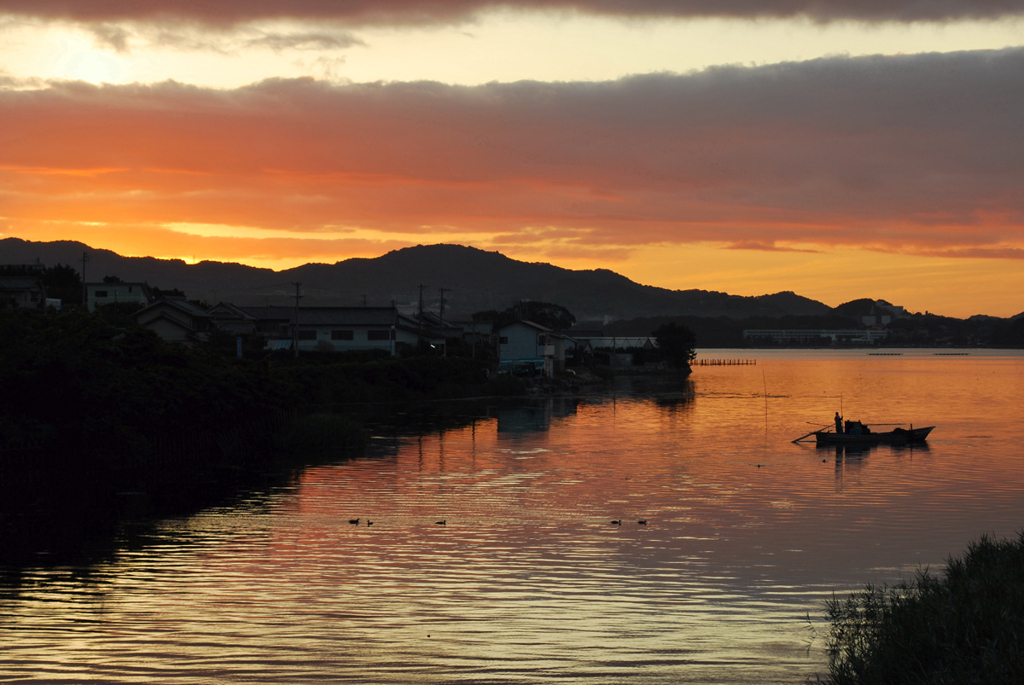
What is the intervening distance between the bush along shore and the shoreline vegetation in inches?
1.8

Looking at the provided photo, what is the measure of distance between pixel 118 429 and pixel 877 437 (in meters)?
38.0

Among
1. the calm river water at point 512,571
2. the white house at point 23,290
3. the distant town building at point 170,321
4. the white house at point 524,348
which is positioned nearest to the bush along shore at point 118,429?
the calm river water at point 512,571

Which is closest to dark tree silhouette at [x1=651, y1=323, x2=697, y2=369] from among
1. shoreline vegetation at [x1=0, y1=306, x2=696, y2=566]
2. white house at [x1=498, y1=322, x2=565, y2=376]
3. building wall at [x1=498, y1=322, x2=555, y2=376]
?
white house at [x1=498, y1=322, x2=565, y2=376]

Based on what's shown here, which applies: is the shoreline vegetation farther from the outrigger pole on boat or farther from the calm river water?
the outrigger pole on boat

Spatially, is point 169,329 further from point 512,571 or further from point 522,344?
point 512,571

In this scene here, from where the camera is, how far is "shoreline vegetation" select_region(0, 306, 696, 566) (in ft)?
92.3

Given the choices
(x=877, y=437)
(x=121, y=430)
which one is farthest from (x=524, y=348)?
(x=121, y=430)

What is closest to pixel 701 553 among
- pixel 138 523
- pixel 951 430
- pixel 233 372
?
pixel 138 523

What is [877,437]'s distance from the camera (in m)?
50.0

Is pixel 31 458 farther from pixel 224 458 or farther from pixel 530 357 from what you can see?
pixel 530 357

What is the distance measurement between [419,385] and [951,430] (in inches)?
1583

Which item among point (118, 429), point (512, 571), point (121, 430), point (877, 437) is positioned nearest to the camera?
point (512, 571)

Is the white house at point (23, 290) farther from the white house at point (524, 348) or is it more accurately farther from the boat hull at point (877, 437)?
the boat hull at point (877, 437)

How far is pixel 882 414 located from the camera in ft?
240
